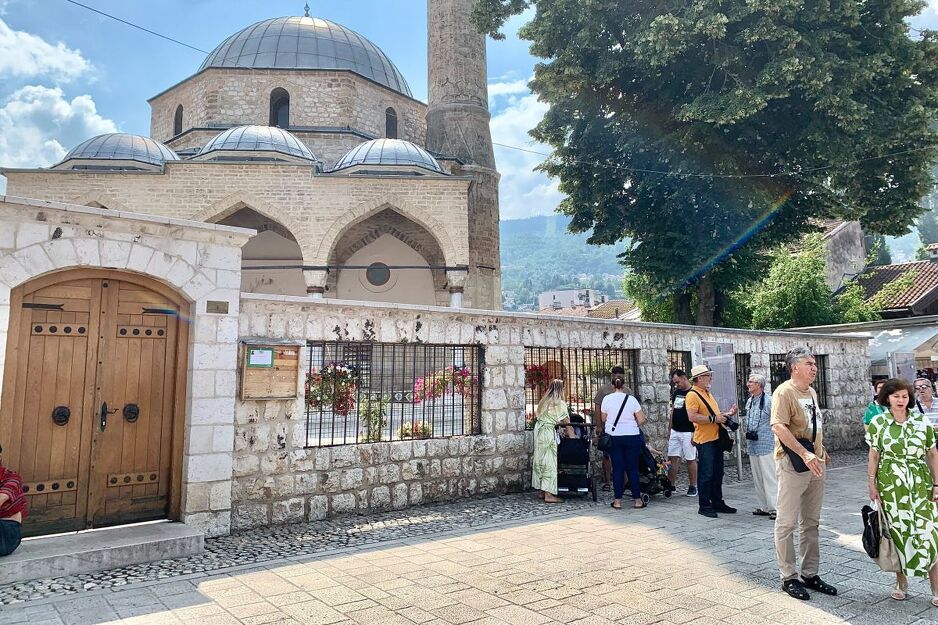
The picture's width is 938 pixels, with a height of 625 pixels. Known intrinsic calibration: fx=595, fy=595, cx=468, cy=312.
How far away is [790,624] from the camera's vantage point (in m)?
3.21

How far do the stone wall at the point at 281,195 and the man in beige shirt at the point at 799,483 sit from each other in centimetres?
1290

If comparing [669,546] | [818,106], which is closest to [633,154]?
[818,106]

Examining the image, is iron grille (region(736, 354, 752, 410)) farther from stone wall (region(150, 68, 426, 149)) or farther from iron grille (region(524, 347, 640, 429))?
stone wall (region(150, 68, 426, 149))

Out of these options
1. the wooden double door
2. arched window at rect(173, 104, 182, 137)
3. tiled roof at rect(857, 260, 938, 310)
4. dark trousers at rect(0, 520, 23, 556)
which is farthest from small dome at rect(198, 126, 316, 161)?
tiled roof at rect(857, 260, 938, 310)

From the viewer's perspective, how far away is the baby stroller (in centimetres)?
652

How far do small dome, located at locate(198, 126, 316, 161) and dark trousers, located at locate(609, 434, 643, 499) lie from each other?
1404 centimetres

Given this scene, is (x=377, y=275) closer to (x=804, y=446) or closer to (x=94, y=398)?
(x=94, y=398)

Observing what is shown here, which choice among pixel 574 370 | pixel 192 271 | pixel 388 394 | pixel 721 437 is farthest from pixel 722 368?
pixel 192 271

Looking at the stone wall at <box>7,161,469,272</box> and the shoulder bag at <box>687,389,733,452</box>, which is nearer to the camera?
the shoulder bag at <box>687,389,733,452</box>

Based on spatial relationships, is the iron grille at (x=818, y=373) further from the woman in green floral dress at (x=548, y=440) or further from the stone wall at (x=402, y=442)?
the woman in green floral dress at (x=548, y=440)

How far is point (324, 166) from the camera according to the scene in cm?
1950

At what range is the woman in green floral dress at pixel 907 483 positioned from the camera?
11.3 ft

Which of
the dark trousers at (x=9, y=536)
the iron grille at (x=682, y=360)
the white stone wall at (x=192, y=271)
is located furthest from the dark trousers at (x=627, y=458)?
the dark trousers at (x=9, y=536)

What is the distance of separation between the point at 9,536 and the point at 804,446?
5.14m
